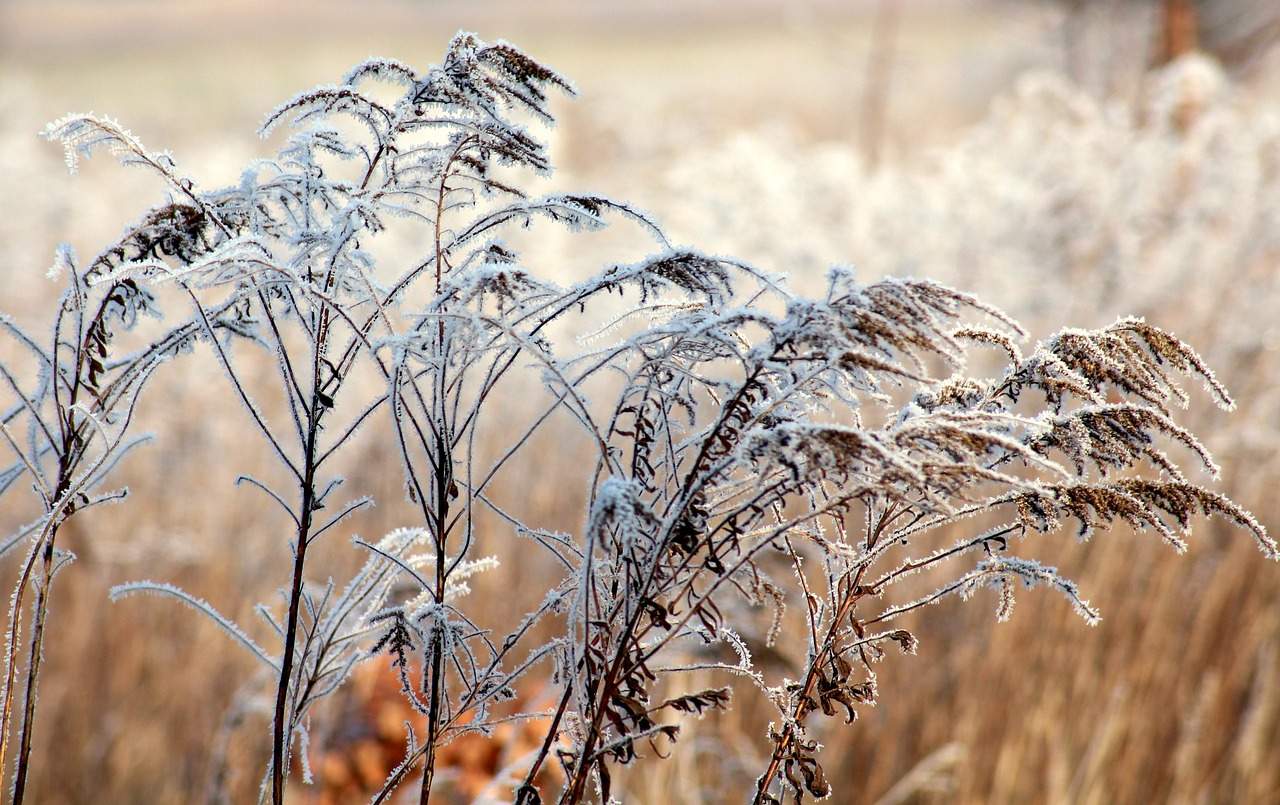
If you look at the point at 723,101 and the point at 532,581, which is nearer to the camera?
the point at 532,581

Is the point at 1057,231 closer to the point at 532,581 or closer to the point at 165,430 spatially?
the point at 532,581

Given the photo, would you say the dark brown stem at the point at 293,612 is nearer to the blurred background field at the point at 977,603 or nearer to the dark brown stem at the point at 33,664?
the dark brown stem at the point at 33,664

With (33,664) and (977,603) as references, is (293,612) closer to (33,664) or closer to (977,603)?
(33,664)

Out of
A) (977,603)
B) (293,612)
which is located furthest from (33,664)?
(977,603)

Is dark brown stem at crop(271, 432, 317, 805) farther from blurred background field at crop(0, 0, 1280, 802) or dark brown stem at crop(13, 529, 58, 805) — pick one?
blurred background field at crop(0, 0, 1280, 802)

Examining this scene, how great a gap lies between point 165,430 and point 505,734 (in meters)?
2.55

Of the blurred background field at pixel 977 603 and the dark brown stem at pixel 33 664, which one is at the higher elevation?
the blurred background field at pixel 977 603

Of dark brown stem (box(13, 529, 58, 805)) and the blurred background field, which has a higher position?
the blurred background field

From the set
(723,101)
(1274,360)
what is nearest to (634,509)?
(1274,360)

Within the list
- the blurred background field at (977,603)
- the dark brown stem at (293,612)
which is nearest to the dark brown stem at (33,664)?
the dark brown stem at (293,612)

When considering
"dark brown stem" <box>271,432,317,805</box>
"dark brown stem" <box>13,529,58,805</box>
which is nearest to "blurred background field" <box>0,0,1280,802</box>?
"dark brown stem" <box>13,529,58,805</box>

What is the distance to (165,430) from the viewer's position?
475 centimetres

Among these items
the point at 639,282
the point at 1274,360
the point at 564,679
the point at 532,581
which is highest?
the point at 1274,360

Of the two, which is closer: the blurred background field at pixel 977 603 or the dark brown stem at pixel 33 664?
the dark brown stem at pixel 33 664
